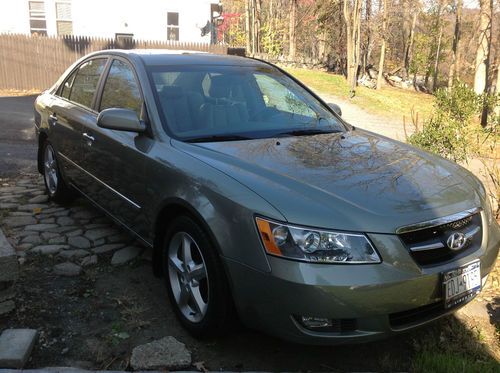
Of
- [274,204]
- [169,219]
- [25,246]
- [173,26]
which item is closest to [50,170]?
[25,246]

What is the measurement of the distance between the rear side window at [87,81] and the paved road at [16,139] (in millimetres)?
2361

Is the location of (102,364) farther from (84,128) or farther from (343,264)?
(84,128)

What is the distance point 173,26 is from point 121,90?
1768cm

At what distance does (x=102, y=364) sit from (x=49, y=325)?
57 cm

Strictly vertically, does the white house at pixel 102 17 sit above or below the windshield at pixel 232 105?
above

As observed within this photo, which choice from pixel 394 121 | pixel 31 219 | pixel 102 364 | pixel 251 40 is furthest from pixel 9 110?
pixel 251 40

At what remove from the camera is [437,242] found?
2537 millimetres

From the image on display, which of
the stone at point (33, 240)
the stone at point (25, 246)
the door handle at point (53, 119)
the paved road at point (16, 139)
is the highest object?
the door handle at point (53, 119)

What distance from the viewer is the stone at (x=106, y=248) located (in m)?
4.24

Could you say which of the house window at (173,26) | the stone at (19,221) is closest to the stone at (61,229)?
the stone at (19,221)

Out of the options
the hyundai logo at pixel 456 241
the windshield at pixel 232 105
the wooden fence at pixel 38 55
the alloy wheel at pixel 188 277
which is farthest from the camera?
the wooden fence at pixel 38 55

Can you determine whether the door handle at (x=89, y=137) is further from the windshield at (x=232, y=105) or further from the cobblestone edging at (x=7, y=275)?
the cobblestone edging at (x=7, y=275)

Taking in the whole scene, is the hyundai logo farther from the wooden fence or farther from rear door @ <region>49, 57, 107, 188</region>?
the wooden fence

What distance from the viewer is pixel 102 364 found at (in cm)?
276
